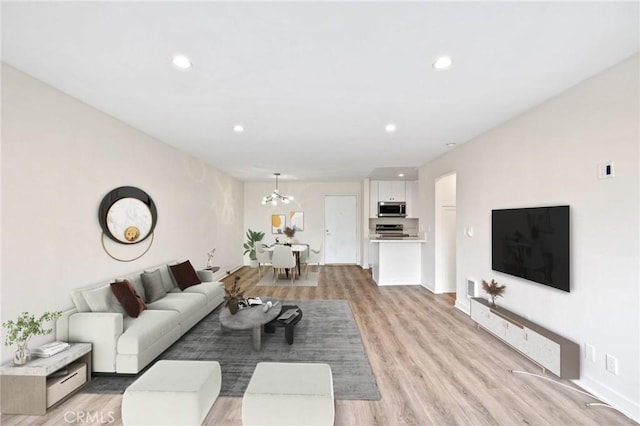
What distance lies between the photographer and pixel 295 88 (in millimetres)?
2441

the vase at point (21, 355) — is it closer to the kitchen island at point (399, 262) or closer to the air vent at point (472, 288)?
the air vent at point (472, 288)

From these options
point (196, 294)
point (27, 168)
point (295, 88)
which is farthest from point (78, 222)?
point (295, 88)

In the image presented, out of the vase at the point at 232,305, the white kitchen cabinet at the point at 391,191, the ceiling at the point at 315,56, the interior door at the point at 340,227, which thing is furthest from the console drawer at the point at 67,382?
the white kitchen cabinet at the point at 391,191

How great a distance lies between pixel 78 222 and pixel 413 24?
11.2 feet

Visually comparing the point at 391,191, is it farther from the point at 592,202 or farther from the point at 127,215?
the point at 127,215

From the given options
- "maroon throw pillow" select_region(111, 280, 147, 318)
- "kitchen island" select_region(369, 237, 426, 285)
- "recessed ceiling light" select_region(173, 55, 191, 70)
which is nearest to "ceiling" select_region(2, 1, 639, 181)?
"recessed ceiling light" select_region(173, 55, 191, 70)

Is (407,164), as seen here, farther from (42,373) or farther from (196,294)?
(42,373)

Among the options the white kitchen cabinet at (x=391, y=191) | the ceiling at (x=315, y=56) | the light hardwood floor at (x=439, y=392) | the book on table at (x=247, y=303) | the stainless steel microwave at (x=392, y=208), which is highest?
the ceiling at (x=315, y=56)

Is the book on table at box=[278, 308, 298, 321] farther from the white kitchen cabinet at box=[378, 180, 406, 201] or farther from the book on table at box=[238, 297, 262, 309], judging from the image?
the white kitchen cabinet at box=[378, 180, 406, 201]

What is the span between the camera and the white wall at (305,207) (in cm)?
853

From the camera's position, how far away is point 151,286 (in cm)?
346

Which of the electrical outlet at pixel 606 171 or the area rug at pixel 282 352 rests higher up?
the electrical outlet at pixel 606 171

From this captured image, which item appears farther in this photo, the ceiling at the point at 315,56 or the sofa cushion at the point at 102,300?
the sofa cushion at the point at 102,300

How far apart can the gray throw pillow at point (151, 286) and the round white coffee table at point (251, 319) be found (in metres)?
0.98
